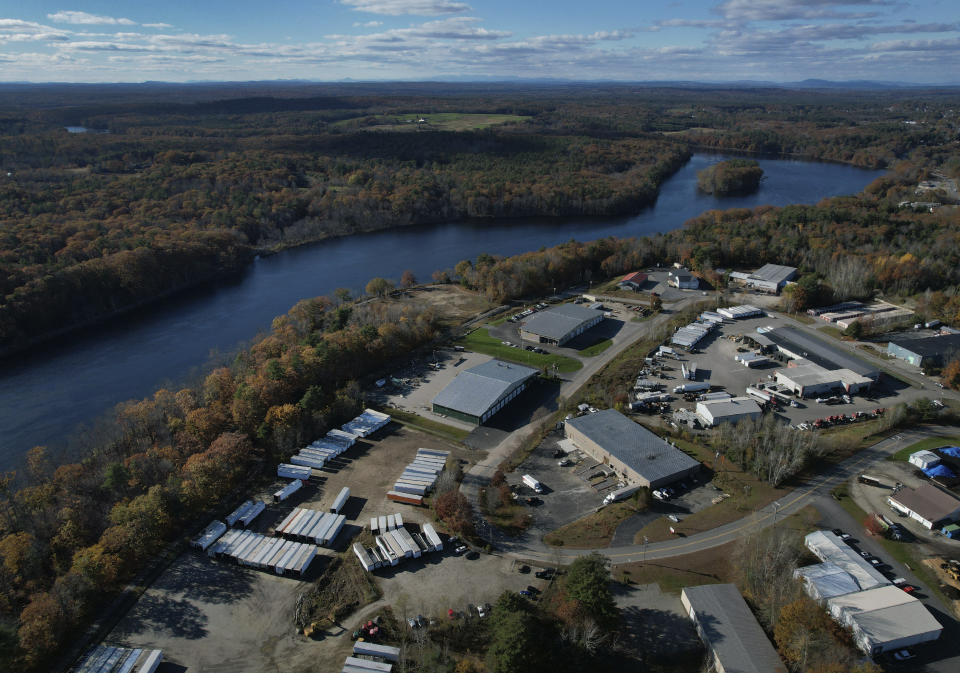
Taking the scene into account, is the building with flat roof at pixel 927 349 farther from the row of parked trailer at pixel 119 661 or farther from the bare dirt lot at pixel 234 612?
the row of parked trailer at pixel 119 661

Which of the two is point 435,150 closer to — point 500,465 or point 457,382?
point 457,382

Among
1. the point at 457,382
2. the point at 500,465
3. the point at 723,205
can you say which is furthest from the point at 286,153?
the point at 500,465

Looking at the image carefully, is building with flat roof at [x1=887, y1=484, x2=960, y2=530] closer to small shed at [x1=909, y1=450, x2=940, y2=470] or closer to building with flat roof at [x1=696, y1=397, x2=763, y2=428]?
small shed at [x1=909, y1=450, x2=940, y2=470]

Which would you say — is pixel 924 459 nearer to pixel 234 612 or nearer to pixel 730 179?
pixel 234 612

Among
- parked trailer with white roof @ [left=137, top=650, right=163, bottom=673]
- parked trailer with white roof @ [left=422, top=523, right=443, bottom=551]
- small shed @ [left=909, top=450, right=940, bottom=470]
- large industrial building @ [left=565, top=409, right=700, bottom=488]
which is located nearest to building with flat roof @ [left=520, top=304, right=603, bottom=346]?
large industrial building @ [left=565, top=409, right=700, bottom=488]

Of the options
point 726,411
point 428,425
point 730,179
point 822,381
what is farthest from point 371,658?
point 730,179

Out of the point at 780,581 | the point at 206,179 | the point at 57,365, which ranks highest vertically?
the point at 206,179
